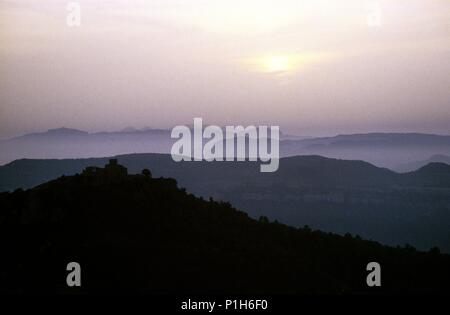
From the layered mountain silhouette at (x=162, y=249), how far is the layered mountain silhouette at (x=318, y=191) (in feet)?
64.7

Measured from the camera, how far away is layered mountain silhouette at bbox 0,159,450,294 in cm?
1950

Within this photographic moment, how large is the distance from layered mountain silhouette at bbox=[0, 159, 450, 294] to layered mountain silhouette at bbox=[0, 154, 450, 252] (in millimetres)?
19716

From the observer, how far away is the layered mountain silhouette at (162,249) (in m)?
19.5

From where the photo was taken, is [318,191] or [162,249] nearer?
[162,249]

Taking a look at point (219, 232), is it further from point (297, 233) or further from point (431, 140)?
point (431, 140)

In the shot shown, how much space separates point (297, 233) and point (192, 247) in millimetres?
6384

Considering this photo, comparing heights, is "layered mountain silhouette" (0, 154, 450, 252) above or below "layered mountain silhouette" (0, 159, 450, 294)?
above

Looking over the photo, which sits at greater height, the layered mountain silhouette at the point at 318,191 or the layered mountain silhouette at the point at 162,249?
the layered mountain silhouette at the point at 318,191

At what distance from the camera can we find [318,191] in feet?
175

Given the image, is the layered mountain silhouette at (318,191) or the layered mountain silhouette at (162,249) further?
the layered mountain silhouette at (318,191)

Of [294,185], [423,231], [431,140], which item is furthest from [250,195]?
[431,140]

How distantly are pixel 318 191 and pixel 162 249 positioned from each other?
34114 mm

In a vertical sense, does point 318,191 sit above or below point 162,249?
above
